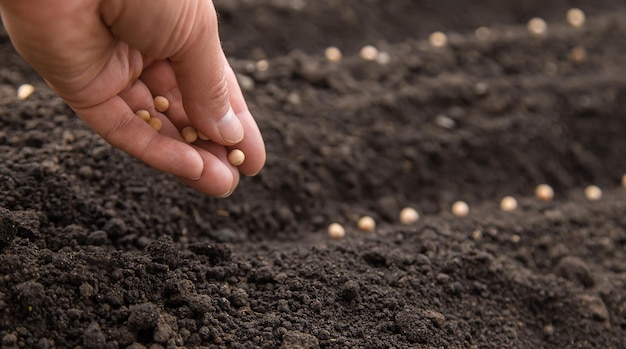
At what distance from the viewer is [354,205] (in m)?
2.37

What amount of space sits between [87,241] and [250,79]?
1077 mm

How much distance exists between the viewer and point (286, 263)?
72.7 inches

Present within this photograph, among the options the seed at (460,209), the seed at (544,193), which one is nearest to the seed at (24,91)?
the seed at (460,209)

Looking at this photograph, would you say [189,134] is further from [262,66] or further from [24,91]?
[262,66]

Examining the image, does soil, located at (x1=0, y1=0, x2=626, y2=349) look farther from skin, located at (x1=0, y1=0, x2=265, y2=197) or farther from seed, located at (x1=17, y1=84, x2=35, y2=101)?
skin, located at (x1=0, y1=0, x2=265, y2=197)

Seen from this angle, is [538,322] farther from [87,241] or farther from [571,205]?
[87,241]

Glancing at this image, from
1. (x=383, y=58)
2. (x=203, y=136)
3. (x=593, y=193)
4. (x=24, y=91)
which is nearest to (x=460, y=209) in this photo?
(x=593, y=193)

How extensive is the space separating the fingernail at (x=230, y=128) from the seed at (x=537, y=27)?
6.97ft

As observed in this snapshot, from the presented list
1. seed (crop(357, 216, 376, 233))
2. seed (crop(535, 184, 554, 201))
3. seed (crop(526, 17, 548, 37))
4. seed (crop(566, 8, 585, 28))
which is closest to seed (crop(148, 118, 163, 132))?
seed (crop(357, 216, 376, 233))

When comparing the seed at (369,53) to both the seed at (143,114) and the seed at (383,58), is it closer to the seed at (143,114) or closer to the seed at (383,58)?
the seed at (383,58)

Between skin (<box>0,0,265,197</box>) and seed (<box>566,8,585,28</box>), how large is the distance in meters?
2.34

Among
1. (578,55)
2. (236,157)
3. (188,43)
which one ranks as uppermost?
(188,43)

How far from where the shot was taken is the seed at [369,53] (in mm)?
2909

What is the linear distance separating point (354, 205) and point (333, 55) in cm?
86
